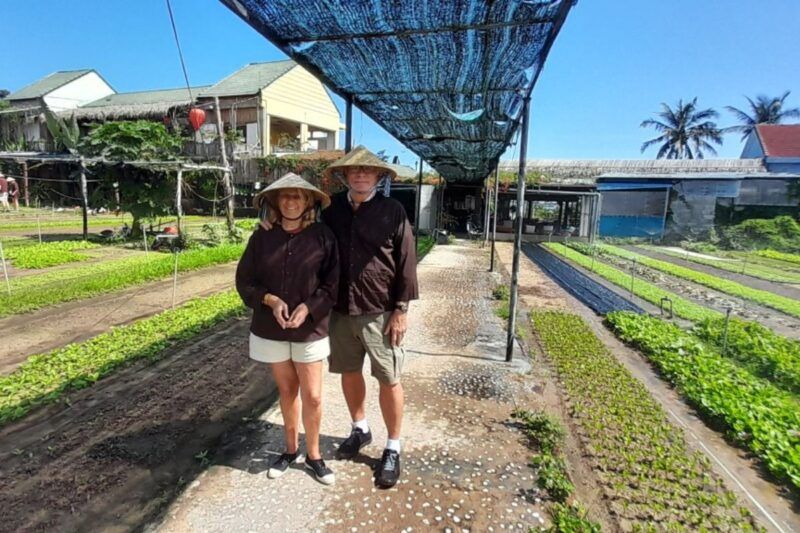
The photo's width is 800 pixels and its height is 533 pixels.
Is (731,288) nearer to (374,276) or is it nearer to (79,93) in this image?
(374,276)

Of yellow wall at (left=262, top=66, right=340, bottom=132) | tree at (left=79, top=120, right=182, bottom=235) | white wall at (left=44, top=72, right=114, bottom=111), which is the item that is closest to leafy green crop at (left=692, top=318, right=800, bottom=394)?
tree at (left=79, top=120, right=182, bottom=235)

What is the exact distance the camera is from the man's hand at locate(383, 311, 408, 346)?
8.37 ft

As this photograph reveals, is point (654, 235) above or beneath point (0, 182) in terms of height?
beneath

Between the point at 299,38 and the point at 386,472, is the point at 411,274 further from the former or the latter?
the point at 299,38

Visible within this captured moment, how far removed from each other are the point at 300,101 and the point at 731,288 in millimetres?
25136

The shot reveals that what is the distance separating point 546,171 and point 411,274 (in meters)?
22.6

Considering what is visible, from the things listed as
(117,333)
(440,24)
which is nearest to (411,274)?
(440,24)

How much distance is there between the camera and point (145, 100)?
2839cm

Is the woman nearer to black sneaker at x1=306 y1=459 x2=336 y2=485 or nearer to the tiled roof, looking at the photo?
black sneaker at x1=306 y1=459 x2=336 y2=485

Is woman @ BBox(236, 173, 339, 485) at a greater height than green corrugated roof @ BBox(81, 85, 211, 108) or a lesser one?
lesser

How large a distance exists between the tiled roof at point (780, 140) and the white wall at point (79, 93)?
4566 centimetres

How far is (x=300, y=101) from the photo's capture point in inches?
1082

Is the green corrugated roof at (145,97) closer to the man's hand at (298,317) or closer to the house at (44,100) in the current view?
the house at (44,100)

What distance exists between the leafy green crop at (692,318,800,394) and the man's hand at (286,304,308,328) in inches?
201
